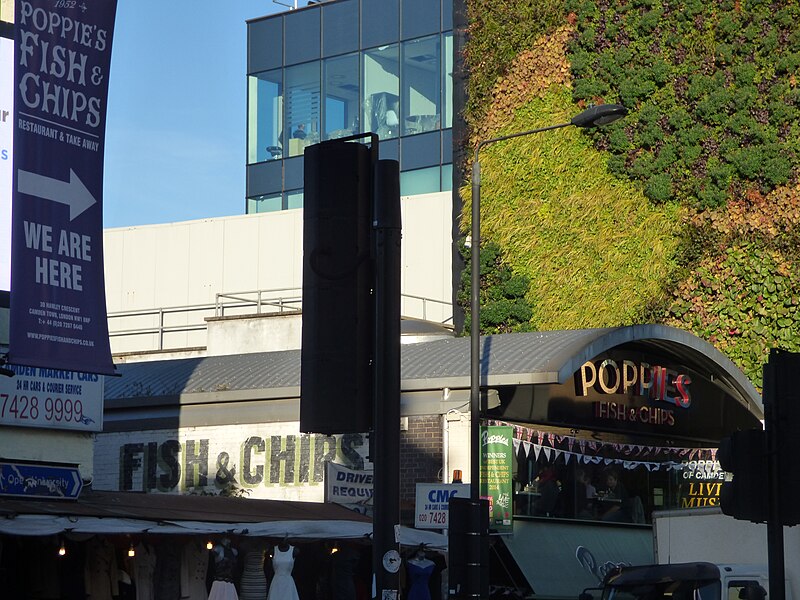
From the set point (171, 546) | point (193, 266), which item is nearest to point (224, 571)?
point (171, 546)

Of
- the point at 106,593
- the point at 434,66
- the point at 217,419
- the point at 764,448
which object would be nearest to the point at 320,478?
the point at 217,419

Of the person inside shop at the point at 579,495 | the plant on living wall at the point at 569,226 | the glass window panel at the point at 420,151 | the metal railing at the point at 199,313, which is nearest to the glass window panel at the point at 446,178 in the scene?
the glass window panel at the point at 420,151

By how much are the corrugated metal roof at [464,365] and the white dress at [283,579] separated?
505 centimetres

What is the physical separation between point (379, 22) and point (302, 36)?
363cm

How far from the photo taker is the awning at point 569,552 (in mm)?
27188

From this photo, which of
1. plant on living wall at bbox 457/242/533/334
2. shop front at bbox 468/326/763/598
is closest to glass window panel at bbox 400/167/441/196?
plant on living wall at bbox 457/242/533/334

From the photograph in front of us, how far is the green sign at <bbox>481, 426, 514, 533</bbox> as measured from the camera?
83.3ft

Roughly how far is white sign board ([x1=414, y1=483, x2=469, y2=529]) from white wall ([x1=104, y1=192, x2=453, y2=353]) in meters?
24.6

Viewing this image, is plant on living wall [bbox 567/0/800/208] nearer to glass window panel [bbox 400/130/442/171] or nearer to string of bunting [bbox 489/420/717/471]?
string of bunting [bbox 489/420/717/471]

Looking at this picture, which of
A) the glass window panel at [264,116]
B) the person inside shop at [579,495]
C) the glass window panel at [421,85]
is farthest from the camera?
the glass window panel at [264,116]

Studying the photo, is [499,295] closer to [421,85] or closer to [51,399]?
[421,85]

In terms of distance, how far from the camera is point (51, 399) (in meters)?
22.9

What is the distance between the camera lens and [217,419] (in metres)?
30.2

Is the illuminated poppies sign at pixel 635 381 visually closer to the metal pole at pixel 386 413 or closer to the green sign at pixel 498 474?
the green sign at pixel 498 474
